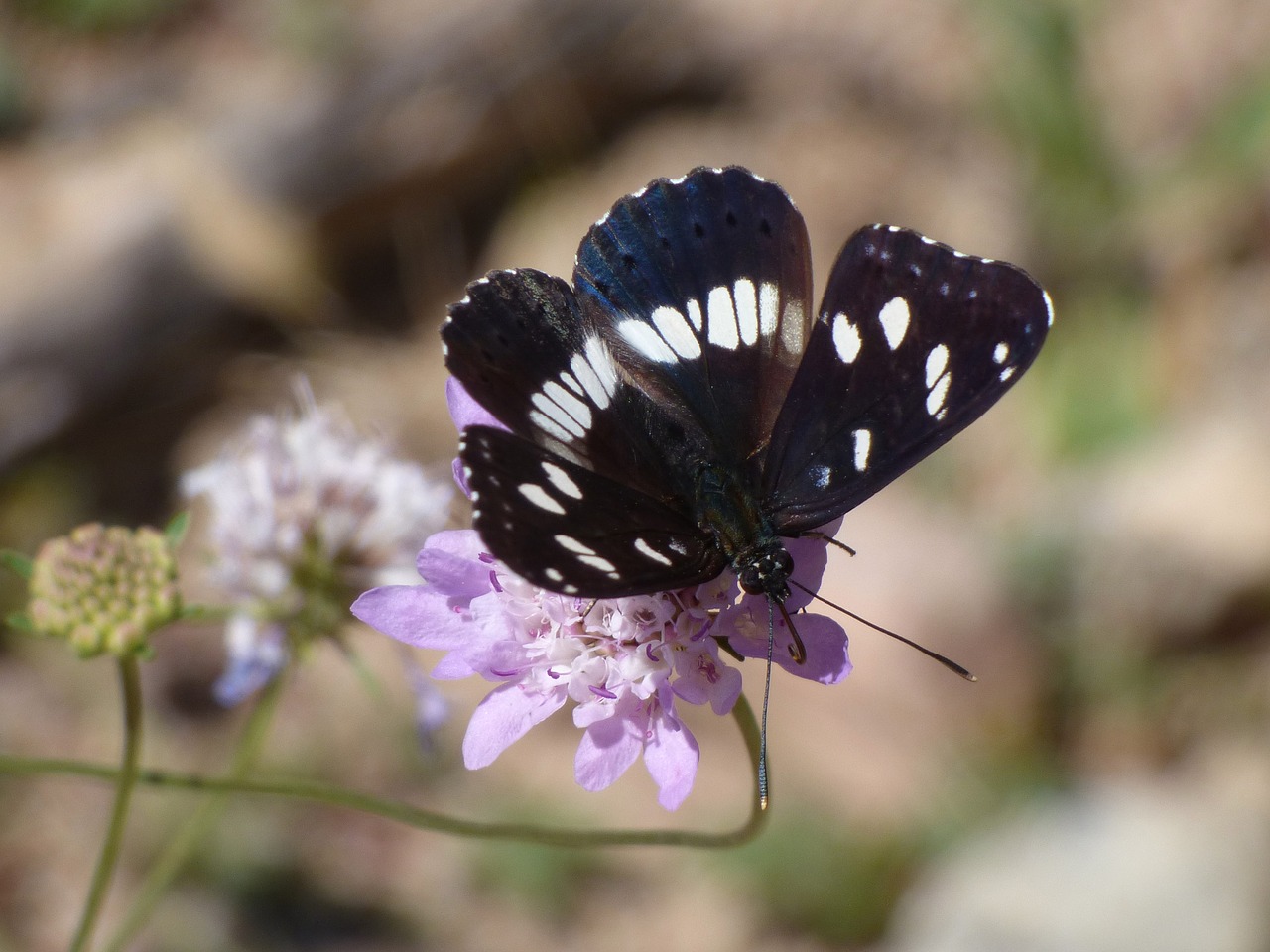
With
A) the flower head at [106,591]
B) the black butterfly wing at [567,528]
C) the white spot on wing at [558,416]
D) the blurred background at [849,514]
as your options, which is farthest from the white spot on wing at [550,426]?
the blurred background at [849,514]

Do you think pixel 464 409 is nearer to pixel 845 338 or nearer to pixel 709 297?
pixel 709 297

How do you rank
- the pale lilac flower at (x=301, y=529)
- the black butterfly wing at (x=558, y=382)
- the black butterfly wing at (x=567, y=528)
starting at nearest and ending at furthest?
the black butterfly wing at (x=567, y=528), the black butterfly wing at (x=558, y=382), the pale lilac flower at (x=301, y=529)

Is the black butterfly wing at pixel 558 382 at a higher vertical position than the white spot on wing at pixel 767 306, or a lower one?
lower

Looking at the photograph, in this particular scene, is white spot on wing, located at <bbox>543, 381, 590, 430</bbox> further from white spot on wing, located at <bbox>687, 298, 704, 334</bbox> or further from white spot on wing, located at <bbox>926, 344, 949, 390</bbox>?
white spot on wing, located at <bbox>926, 344, 949, 390</bbox>

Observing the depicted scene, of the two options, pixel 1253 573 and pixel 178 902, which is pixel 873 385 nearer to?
pixel 1253 573

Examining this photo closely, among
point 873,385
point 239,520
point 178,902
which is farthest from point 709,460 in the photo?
point 178,902

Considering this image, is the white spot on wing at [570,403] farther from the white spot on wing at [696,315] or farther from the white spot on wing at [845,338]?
the white spot on wing at [845,338]

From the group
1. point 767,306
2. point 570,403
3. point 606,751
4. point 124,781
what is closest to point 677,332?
point 767,306
